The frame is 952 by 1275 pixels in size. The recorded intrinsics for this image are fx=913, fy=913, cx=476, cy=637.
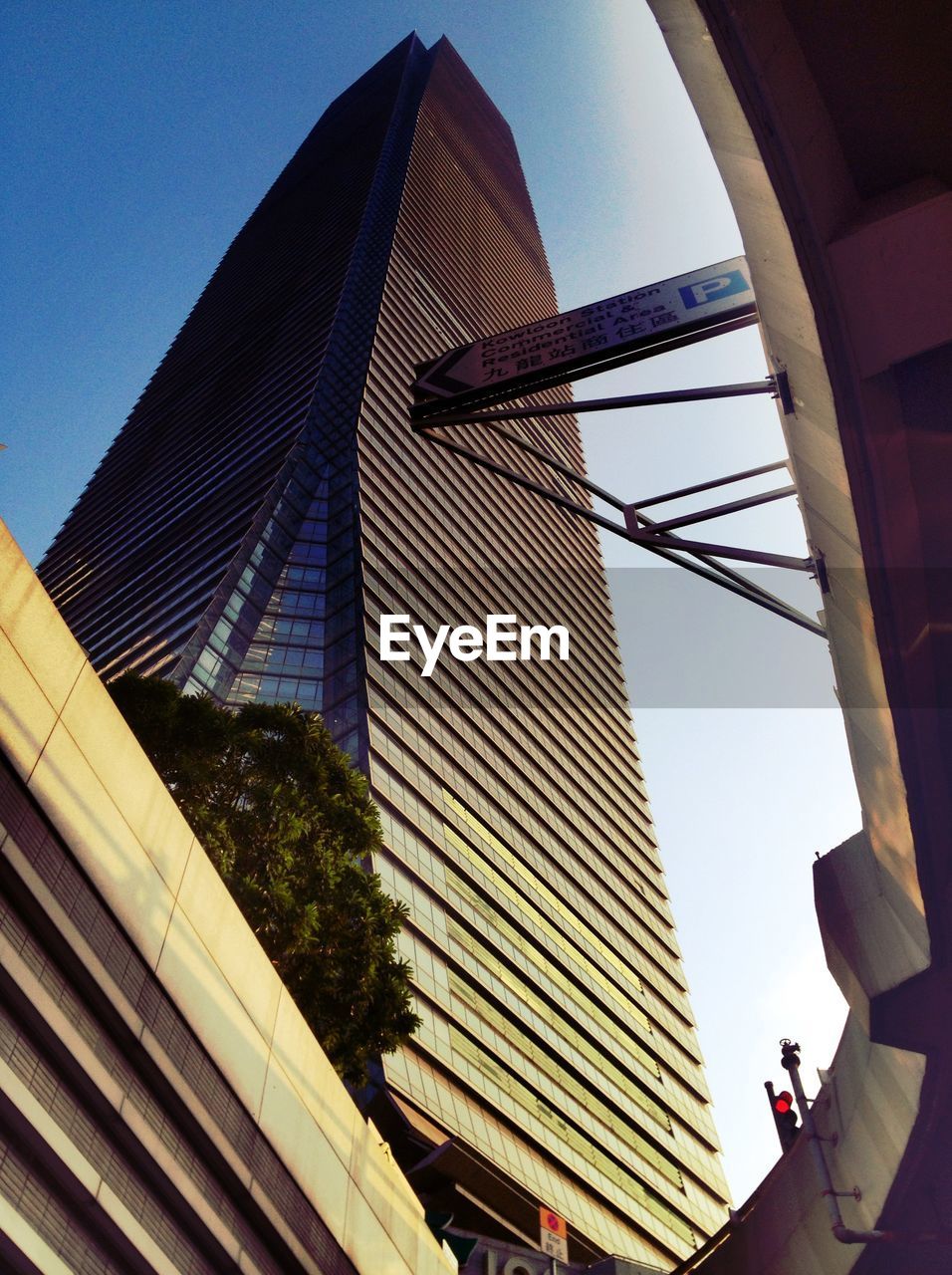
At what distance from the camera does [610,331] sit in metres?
9.41

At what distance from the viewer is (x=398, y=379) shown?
76.1 meters

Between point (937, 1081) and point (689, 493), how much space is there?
301 inches

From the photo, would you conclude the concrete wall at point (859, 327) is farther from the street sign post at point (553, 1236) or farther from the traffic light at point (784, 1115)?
the street sign post at point (553, 1236)

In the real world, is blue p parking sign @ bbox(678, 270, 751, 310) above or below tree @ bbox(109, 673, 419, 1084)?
above

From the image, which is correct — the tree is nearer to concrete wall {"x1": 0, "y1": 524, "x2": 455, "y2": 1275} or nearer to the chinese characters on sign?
concrete wall {"x1": 0, "y1": 524, "x2": 455, "y2": 1275}

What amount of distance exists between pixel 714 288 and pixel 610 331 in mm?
1125

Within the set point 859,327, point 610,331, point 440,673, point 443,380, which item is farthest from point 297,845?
point 440,673

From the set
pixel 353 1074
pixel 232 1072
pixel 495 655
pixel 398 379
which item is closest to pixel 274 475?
pixel 398 379

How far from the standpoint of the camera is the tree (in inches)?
557

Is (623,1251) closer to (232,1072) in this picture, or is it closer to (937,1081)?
(937,1081)

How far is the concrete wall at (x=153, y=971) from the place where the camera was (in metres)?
6.98

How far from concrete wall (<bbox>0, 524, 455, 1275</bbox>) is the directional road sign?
17.2 feet

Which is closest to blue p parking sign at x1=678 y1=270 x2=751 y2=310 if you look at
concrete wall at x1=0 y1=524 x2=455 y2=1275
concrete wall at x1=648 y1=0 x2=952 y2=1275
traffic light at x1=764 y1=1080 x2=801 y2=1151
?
concrete wall at x1=648 y1=0 x2=952 y2=1275

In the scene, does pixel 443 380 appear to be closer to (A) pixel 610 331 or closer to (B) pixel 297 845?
(A) pixel 610 331
